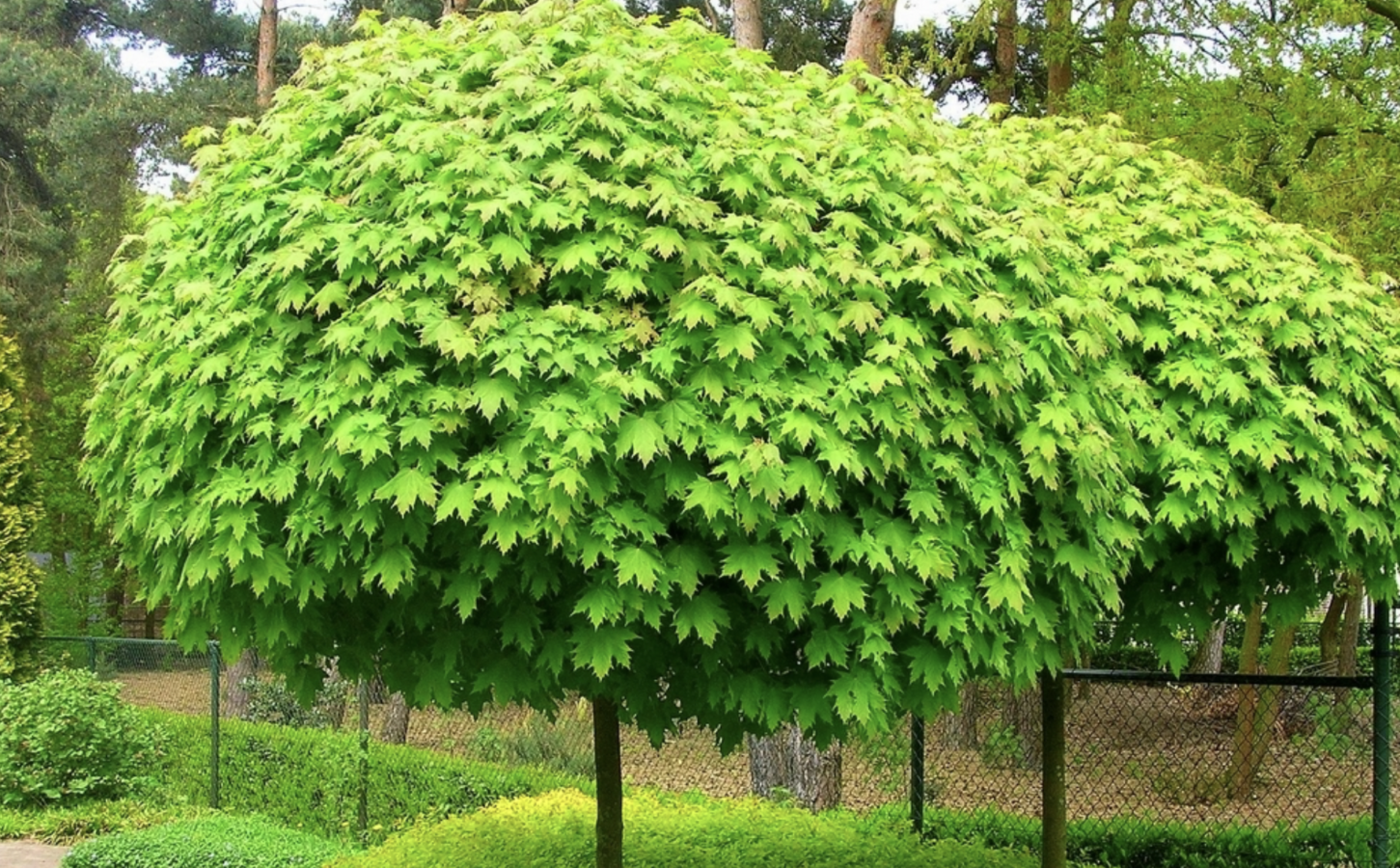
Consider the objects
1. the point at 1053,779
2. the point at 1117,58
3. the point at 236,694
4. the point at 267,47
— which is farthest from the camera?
the point at 267,47

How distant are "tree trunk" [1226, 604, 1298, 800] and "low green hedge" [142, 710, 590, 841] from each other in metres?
5.96

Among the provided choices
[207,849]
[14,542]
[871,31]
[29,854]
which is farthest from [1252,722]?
[14,542]

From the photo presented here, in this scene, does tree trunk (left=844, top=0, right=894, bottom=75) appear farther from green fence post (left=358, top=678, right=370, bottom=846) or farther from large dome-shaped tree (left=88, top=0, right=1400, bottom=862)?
green fence post (left=358, top=678, right=370, bottom=846)

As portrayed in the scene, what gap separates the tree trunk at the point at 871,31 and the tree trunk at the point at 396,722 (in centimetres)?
782

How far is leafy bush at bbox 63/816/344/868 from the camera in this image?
7684 millimetres

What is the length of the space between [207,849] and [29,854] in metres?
2.51

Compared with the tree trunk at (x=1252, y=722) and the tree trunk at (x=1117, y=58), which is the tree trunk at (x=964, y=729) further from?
the tree trunk at (x=1117, y=58)

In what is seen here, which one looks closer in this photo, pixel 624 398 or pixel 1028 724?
pixel 624 398

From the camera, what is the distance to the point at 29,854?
9.49m

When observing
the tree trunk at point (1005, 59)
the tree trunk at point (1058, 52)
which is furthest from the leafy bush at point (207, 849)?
the tree trunk at point (1005, 59)

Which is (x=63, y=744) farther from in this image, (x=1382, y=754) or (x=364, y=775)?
(x=1382, y=754)

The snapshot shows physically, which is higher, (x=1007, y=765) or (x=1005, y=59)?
(x=1005, y=59)

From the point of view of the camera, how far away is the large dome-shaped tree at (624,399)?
404cm

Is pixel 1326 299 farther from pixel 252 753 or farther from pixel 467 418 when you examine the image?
pixel 252 753
